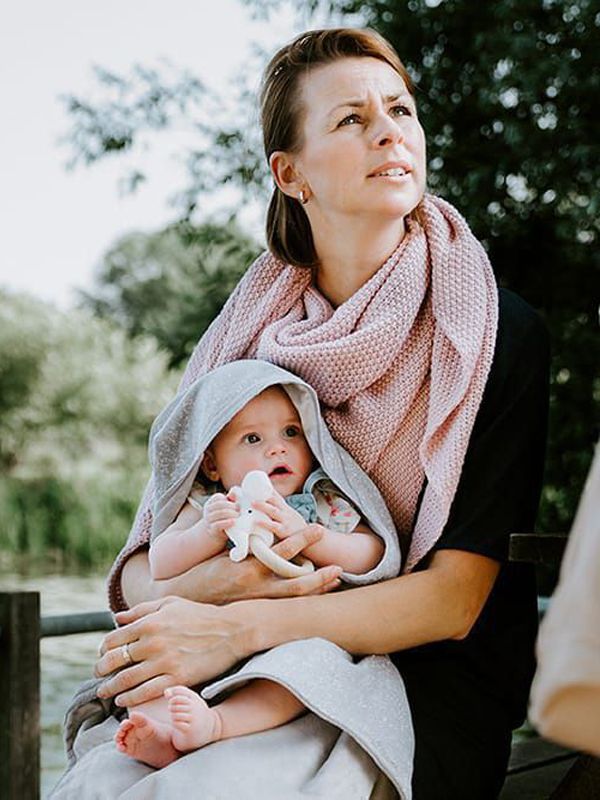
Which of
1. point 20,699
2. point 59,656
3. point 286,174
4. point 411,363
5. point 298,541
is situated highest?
point 286,174

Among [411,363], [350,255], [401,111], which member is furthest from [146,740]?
[401,111]

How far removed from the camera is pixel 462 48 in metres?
4.92

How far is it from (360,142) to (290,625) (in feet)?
2.80

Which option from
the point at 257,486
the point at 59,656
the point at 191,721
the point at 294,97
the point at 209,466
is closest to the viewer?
the point at 191,721

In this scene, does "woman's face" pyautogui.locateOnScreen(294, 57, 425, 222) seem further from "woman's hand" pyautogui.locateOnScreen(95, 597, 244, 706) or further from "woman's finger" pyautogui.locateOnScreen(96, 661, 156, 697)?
"woman's finger" pyautogui.locateOnScreen(96, 661, 156, 697)

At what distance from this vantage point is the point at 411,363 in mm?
2146

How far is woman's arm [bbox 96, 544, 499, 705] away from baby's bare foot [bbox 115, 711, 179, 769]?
11cm

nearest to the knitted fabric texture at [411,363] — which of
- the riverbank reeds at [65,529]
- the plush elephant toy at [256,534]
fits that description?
the plush elephant toy at [256,534]

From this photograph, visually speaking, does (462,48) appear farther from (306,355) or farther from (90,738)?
(90,738)

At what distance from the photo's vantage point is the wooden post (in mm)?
2926

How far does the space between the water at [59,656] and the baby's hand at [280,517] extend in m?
2.38

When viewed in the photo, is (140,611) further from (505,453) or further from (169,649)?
(505,453)

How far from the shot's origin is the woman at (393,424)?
6.36 feet

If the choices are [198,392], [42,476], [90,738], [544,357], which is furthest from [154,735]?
[42,476]
